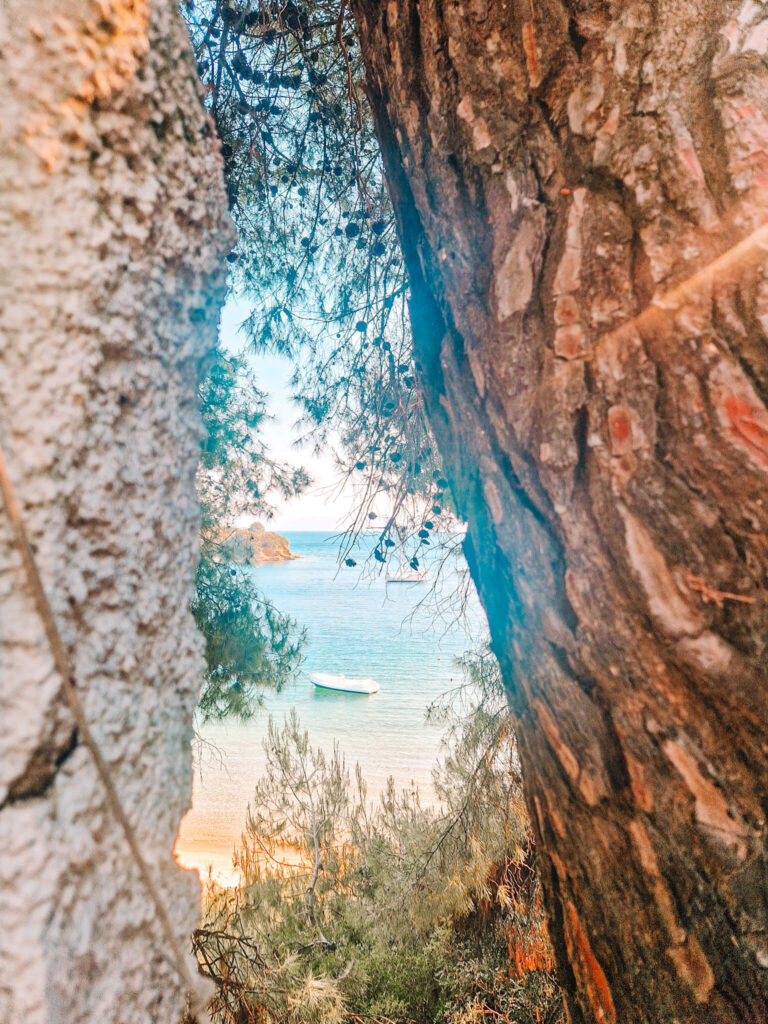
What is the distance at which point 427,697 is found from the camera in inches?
528

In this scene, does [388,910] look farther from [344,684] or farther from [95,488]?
[344,684]

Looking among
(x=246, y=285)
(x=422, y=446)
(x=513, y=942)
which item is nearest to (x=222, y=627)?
(x=422, y=446)

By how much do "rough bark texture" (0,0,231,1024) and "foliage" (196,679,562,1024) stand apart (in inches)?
92.0

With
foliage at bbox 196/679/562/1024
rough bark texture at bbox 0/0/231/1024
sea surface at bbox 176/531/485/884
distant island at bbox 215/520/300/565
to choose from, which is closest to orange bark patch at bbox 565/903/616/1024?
rough bark texture at bbox 0/0/231/1024

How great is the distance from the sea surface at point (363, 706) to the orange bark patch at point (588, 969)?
33.8 inches

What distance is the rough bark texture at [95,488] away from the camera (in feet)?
0.94

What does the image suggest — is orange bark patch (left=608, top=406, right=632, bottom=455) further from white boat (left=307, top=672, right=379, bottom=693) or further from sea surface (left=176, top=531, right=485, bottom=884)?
white boat (left=307, top=672, right=379, bottom=693)

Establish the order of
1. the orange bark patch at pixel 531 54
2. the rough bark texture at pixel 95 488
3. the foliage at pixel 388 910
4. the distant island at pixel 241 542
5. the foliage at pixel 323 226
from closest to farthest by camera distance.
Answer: the rough bark texture at pixel 95 488 → the orange bark patch at pixel 531 54 → the foliage at pixel 323 226 → the foliage at pixel 388 910 → the distant island at pixel 241 542

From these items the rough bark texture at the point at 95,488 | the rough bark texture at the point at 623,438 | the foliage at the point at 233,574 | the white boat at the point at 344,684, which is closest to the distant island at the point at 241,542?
the foliage at the point at 233,574

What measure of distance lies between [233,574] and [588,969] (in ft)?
9.91

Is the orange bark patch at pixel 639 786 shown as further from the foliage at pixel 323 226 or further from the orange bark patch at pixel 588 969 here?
the foliage at pixel 323 226

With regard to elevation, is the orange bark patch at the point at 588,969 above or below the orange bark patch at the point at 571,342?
below

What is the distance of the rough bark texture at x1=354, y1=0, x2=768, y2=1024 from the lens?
1.61 ft

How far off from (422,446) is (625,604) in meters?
1.80
